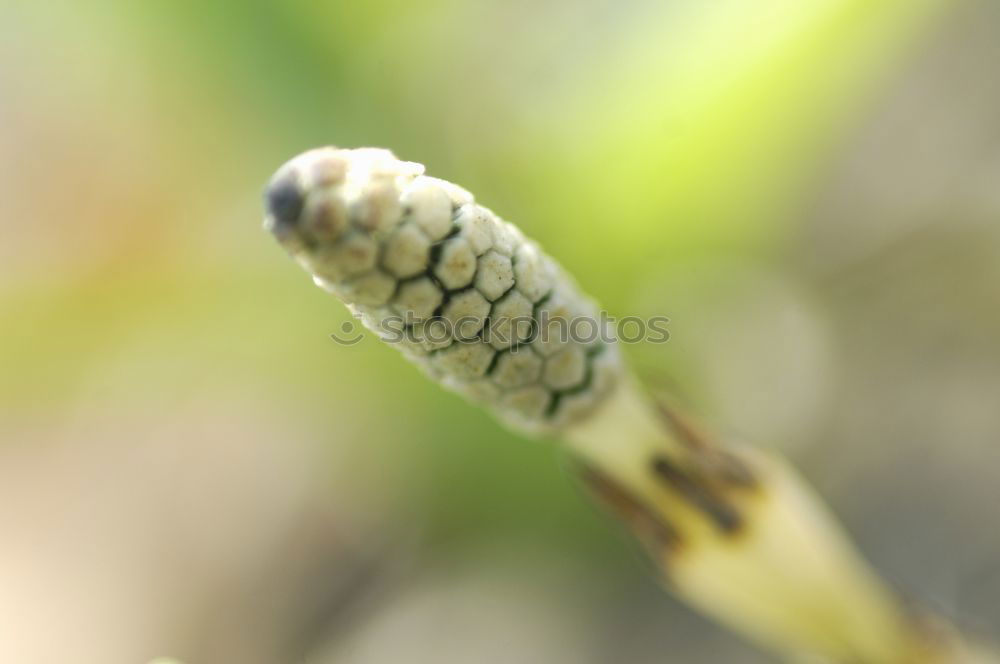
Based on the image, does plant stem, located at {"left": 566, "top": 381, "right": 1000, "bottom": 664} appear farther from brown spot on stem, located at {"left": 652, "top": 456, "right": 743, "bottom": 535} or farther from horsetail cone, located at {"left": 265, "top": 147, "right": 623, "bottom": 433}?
horsetail cone, located at {"left": 265, "top": 147, "right": 623, "bottom": 433}

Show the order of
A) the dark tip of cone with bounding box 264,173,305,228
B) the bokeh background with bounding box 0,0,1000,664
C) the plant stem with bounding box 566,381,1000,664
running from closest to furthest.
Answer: the dark tip of cone with bounding box 264,173,305,228 < the plant stem with bounding box 566,381,1000,664 < the bokeh background with bounding box 0,0,1000,664

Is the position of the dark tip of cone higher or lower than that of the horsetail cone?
lower

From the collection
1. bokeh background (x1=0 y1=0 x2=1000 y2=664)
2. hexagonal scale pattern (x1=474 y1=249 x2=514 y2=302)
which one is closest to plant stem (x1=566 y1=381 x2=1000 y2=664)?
hexagonal scale pattern (x1=474 y1=249 x2=514 y2=302)

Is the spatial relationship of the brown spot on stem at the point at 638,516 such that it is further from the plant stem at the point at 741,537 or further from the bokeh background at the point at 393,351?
the bokeh background at the point at 393,351

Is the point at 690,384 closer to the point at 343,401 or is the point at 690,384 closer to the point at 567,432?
the point at 343,401

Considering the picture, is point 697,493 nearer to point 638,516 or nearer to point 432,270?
point 638,516
